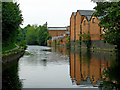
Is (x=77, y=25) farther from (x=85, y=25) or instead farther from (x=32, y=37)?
(x=32, y=37)

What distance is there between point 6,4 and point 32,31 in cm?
12998

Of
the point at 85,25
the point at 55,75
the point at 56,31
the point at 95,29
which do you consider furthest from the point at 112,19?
the point at 56,31

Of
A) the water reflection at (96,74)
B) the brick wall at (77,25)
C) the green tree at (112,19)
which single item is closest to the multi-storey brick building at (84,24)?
the brick wall at (77,25)

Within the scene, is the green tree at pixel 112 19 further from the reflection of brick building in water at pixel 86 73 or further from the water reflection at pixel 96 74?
the reflection of brick building in water at pixel 86 73

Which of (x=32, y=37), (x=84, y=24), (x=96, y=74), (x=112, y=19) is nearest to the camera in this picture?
(x=96, y=74)

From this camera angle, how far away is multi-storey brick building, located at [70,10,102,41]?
6024cm

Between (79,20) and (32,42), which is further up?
(79,20)

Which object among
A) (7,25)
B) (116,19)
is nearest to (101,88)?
(116,19)

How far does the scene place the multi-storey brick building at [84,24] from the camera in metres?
60.2

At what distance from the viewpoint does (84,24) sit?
2704 inches

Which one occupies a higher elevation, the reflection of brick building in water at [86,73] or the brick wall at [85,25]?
the brick wall at [85,25]

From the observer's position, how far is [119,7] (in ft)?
57.6

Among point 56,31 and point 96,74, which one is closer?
point 96,74

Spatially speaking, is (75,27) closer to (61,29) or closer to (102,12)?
(102,12)
